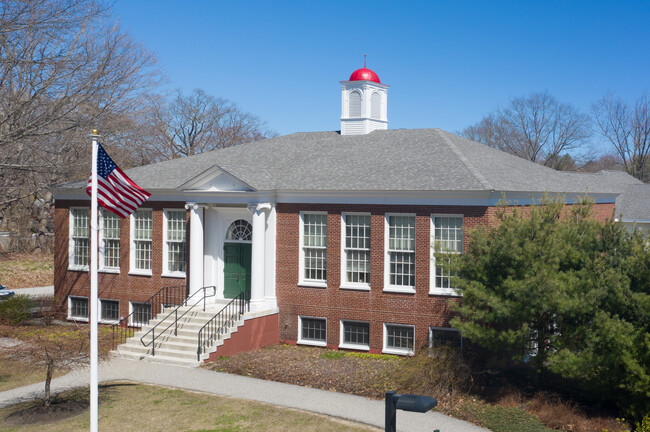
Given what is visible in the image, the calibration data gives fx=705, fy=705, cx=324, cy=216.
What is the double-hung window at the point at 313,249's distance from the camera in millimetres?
23656

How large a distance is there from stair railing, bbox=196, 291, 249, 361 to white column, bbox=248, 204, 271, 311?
0.48 meters

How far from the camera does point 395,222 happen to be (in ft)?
73.7

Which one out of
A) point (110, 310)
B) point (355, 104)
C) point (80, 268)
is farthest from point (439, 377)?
point (80, 268)

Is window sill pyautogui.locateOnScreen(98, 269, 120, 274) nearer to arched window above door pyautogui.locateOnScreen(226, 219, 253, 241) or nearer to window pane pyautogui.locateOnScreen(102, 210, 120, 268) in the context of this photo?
window pane pyautogui.locateOnScreen(102, 210, 120, 268)

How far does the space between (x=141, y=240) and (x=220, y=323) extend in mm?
5807

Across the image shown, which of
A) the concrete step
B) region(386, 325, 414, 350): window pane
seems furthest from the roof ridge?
the concrete step

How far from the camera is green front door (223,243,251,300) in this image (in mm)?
25047

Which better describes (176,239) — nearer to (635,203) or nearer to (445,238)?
(445,238)

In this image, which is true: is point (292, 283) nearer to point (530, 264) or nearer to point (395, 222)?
point (395, 222)

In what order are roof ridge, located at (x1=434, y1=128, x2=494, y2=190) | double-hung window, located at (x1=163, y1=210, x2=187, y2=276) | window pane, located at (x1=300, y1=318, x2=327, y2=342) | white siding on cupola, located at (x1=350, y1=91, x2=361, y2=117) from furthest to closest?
white siding on cupola, located at (x1=350, y1=91, x2=361, y2=117) < double-hung window, located at (x1=163, y1=210, x2=187, y2=276) < window pane, located at (x1=300, y1=318, x2=327, y2=342) < roof ridge, located at (x1=434, y1=128, x2=494, y2=190)

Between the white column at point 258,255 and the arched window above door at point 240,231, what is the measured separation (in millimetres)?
1452

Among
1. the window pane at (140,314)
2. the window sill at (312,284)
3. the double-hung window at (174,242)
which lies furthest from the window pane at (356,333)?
the window pane at (140,314)

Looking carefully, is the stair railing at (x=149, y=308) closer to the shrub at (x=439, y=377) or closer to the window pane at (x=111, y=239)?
the window pane at (x=111, y=239)

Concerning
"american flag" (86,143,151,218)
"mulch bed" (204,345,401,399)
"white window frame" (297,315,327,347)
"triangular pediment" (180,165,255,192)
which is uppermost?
"triangular pediment" (180,165,255,192)
